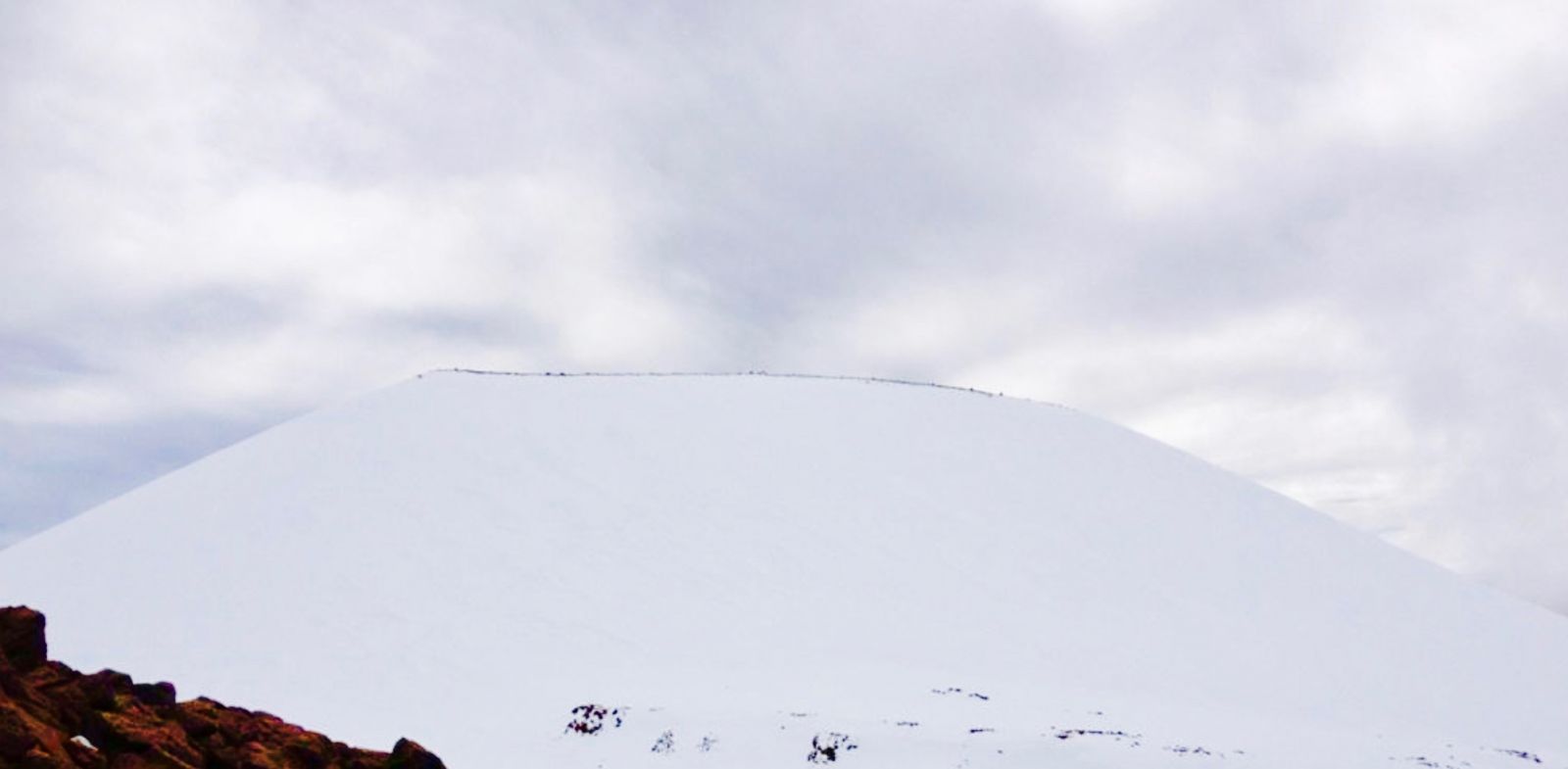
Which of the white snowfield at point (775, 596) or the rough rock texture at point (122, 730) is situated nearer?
the rough rock texture at point (122, 730)

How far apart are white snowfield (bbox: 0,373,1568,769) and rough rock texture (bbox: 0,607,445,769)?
4401mm

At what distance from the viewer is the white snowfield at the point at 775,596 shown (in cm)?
1697

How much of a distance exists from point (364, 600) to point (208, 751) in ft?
42.2

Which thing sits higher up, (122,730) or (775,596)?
(775,596)

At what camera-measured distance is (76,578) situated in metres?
25.5

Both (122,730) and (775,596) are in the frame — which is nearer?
(122,730)

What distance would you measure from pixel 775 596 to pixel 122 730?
14.8m

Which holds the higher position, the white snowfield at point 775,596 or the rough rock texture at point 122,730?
the white snowfield at point 775,596

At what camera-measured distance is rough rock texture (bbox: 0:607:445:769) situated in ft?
28.6

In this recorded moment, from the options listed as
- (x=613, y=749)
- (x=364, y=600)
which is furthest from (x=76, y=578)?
(x=613, y=749)

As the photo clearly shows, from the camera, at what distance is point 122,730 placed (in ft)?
31.3

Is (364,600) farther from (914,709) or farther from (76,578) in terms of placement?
(914,709)

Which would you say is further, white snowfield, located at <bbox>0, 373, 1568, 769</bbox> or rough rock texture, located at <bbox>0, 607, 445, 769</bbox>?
white snowfield, located at <bbox>0, 373, 1568, 769</bbox>

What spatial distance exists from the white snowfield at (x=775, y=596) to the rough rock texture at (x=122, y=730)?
14.4 ft
